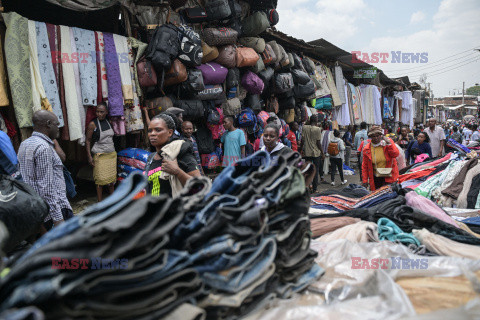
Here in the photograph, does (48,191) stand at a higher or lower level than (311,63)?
lower

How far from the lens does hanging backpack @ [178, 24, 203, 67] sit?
512 cm

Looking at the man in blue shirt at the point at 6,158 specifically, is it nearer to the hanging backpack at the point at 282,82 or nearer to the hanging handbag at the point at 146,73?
the hanging handbag at the point at 146,73

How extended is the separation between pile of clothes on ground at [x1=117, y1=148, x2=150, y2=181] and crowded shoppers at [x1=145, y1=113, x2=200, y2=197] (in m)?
2.47

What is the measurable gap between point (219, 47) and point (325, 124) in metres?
5.10

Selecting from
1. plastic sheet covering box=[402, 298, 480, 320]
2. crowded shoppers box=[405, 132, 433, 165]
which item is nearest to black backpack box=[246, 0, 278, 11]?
crowded shoppers box=[405, 132, 433, 165]

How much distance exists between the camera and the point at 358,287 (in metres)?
1.30

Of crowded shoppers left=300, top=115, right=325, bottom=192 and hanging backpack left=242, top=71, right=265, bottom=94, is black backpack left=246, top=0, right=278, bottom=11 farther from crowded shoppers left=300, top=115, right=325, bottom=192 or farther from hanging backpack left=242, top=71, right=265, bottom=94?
crowded shoppers left=300, top=115, right=325, bottom=192

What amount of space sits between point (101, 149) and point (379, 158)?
4.39 m

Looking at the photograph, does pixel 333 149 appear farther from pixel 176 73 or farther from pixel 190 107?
pixel 176 73

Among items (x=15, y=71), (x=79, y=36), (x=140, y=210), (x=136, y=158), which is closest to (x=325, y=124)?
(x=136, y=158)

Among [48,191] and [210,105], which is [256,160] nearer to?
[48,191]

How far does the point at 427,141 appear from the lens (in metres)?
7.81

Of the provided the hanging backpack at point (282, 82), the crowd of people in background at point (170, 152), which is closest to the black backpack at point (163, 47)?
the crowd of people in background at point (170, 152)

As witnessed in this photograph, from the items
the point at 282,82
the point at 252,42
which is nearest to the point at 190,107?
the point at 252,42
